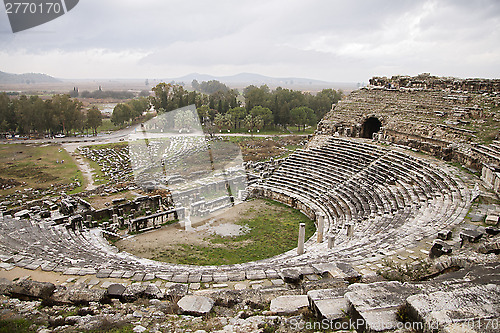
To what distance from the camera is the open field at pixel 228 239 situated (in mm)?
13746

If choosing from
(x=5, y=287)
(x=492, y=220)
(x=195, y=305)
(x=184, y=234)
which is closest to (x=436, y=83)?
(x=492, y=220)

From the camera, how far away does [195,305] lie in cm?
628

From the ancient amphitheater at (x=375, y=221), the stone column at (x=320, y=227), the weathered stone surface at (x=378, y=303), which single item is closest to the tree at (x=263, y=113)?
the ancient amphitheater at (x=375, y=221)

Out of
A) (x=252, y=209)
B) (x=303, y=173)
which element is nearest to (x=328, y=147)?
(x=303, y=173)

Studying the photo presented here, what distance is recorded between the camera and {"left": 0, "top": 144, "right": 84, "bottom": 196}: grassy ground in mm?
26594

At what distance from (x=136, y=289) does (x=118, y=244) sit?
900 centimetres

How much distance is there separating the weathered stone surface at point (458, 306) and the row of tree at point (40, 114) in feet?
178

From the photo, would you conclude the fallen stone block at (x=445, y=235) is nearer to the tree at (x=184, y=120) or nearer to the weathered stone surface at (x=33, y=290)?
the weathered stone surface at (x=33, y=290)

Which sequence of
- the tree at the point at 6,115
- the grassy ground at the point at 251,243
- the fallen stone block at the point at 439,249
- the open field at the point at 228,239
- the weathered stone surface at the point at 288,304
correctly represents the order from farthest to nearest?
the tree at the point at 6,115 < the open field at the point at 228,239 < the grassy ground at the point at 251,243 < the fallen stone block at the point at 439,249 < the weathered stone surface at the point at 288,304

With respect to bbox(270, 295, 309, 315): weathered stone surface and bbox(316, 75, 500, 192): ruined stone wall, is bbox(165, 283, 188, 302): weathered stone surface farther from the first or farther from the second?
bbox(316, 75, 500, 192): ruined stone wall

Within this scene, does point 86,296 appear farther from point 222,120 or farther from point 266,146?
point 222,120

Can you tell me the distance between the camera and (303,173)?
21656 millimetres

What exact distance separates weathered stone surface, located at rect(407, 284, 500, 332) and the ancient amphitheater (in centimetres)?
2

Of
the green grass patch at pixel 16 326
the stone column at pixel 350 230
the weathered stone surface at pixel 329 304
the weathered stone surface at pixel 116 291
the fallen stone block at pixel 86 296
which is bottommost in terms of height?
the stone column at pixel 350 230
